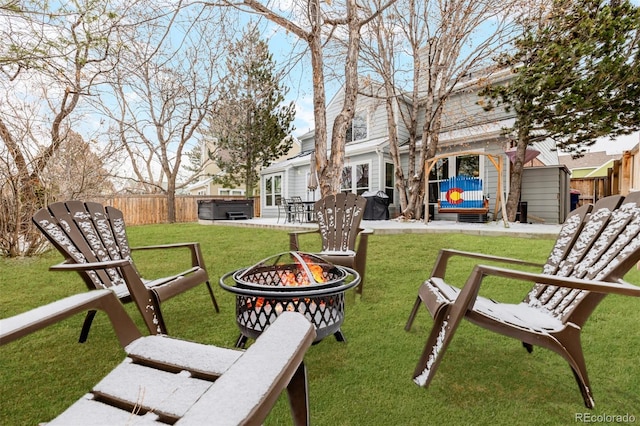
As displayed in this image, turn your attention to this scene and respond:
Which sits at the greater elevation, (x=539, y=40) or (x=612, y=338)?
(x=539, y=40)

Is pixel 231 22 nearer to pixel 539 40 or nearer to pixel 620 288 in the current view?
pixel 620 288

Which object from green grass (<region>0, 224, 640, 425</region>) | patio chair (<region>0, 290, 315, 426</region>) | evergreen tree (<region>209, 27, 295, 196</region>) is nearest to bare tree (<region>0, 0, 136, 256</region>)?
green grass (<region>0, 224, 640, 425</region>)

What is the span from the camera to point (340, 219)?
370 cm

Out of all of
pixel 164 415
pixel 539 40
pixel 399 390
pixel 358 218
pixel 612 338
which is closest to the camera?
pixel 164 415

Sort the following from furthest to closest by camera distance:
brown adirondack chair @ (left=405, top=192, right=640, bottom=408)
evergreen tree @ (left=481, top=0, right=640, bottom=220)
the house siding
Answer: the house siding < evergreen tree @ (left=481, top=0, right=640, bottom=220) < brown adirondack chair @ (left=405, top=192, right=640, bottom=408)

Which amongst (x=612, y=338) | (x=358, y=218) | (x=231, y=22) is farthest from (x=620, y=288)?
(x=231, y=22)

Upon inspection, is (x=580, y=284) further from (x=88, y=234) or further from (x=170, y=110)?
(x=170, y=110)

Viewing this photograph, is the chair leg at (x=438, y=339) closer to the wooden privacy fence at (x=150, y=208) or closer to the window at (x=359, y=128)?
the window at (x=359, y=128)

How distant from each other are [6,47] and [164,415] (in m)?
5.62

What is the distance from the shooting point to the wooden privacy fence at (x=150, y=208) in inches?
558

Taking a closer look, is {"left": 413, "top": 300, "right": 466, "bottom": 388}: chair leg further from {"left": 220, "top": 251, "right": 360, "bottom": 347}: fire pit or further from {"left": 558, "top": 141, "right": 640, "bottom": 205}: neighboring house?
{"left": 558, "top": 141, "right": 640, "bottom": 205}: neighboring house

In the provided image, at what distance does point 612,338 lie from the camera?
2.21 meters

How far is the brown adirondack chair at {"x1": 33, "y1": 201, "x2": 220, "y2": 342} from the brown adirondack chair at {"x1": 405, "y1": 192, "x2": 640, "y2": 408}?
5.17 feet

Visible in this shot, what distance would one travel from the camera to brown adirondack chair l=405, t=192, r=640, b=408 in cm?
148
